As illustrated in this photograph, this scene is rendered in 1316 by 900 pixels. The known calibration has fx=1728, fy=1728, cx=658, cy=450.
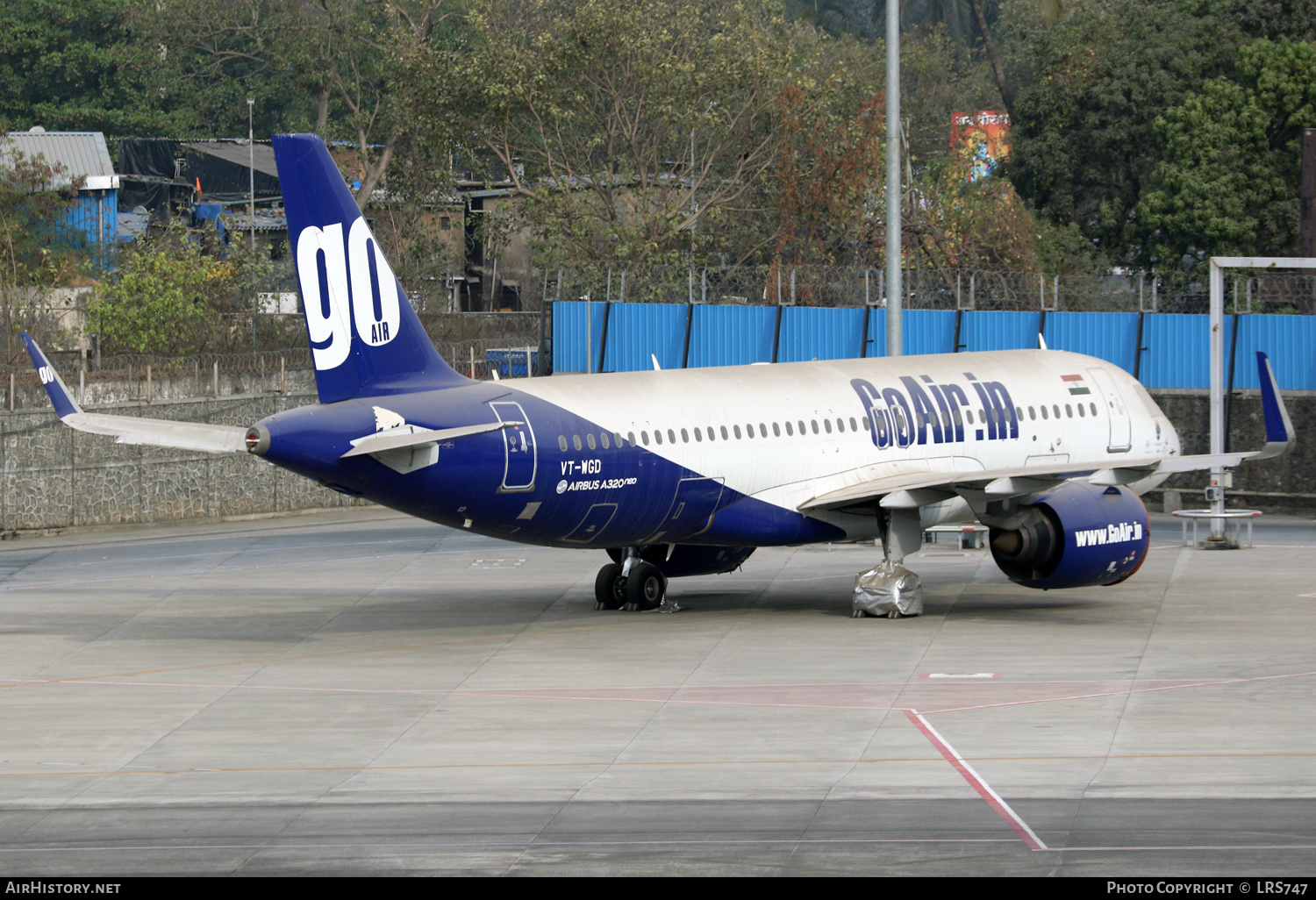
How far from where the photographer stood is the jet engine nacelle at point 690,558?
34.1m

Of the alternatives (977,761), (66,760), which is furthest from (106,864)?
(977,761)

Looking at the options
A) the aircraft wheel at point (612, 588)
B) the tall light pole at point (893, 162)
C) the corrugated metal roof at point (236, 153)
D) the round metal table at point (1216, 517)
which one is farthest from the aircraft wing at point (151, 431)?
the corrugated metal roof at point (236, 153)

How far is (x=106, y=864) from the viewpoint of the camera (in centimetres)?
1681

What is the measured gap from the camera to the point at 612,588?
3391cm

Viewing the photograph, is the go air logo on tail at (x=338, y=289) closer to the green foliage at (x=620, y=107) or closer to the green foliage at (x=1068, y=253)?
the green foliage at (x=620, y=107)

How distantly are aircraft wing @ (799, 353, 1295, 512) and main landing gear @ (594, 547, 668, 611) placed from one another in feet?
11.3

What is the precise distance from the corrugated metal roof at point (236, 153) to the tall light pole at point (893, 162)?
75872 mm

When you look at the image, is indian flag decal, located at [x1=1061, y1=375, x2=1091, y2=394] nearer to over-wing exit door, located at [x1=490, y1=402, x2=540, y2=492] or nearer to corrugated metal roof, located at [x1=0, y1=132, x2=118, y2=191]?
over-wing exit door, located at [x1=490, y1=402, x2=540, y2=492]

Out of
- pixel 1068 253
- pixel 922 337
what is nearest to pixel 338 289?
pixel 922 337

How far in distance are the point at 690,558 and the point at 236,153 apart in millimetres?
85365

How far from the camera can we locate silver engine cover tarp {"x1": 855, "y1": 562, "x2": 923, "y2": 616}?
3216cm

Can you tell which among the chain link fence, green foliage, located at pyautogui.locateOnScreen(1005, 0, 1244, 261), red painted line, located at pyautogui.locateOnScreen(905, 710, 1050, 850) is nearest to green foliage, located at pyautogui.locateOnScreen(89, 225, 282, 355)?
the chain link fence

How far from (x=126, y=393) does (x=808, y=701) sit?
32.8 metres

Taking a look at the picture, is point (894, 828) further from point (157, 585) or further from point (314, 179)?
point (157, 585)
